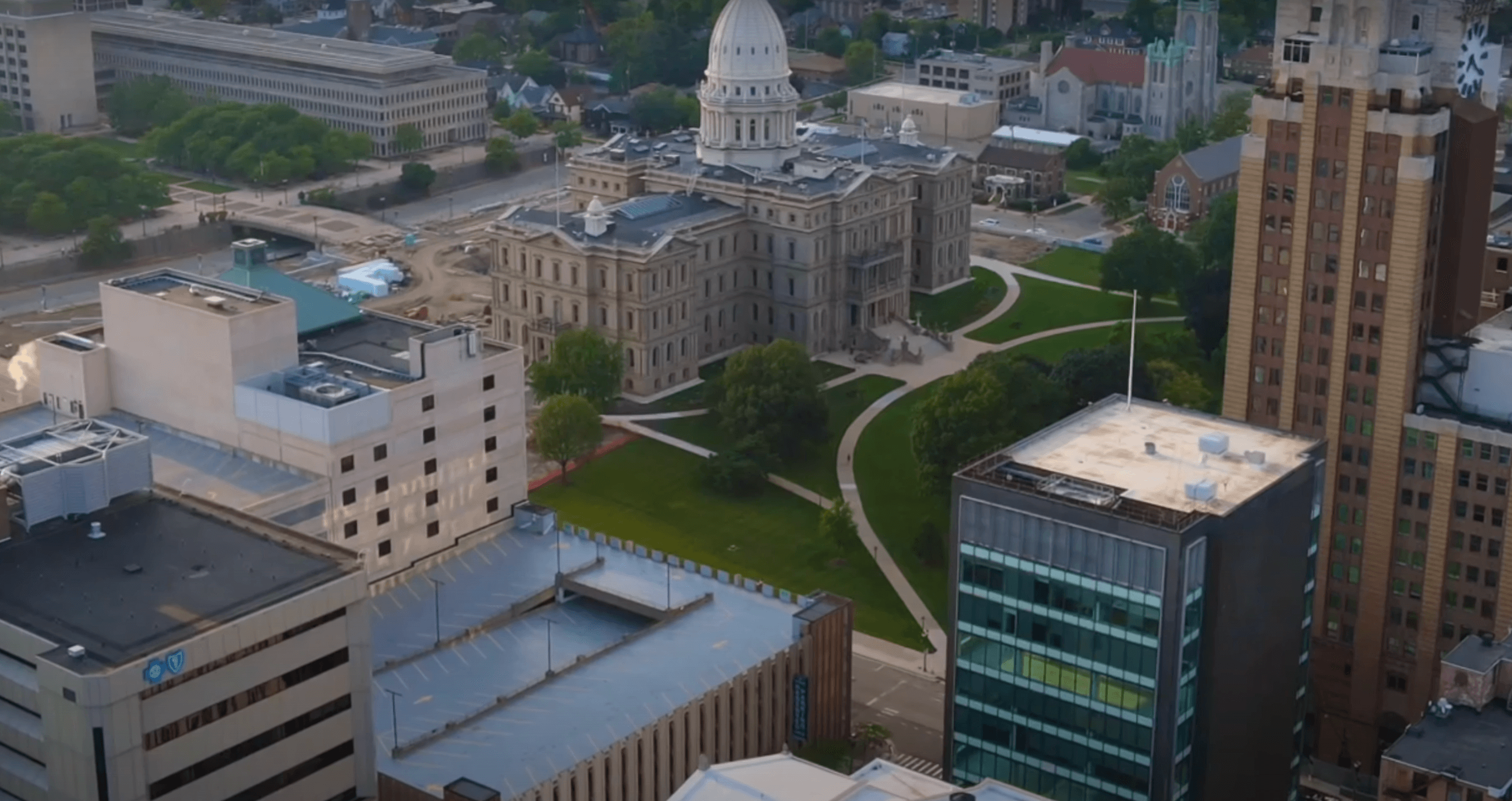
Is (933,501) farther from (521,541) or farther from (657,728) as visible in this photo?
(657,728)

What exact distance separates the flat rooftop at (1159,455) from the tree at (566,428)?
200ft

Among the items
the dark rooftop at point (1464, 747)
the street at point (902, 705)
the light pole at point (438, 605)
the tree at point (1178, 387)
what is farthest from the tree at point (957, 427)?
the dark rooftop at point (1464, 747)

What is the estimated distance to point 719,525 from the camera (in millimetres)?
164375

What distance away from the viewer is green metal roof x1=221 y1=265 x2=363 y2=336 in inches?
5581

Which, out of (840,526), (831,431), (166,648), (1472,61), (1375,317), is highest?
(1472,61)

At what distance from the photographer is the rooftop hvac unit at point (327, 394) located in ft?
414

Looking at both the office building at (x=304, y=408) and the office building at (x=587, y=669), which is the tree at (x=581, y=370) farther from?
the office building at (x=587, y=669)

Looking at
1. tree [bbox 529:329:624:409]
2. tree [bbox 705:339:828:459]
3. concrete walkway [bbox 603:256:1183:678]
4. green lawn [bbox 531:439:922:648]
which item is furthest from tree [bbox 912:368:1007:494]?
tree [bbox 529:329:624:409]

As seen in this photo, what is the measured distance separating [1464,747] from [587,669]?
4551 cm

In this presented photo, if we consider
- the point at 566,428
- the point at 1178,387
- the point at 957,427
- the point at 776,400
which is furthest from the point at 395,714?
the point at 1178,387

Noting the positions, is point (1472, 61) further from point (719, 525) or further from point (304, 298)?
point (304, 298)

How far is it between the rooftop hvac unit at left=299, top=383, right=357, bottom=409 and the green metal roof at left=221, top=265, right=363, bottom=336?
462 inches

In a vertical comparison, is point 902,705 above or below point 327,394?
below

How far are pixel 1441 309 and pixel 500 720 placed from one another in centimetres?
6233
